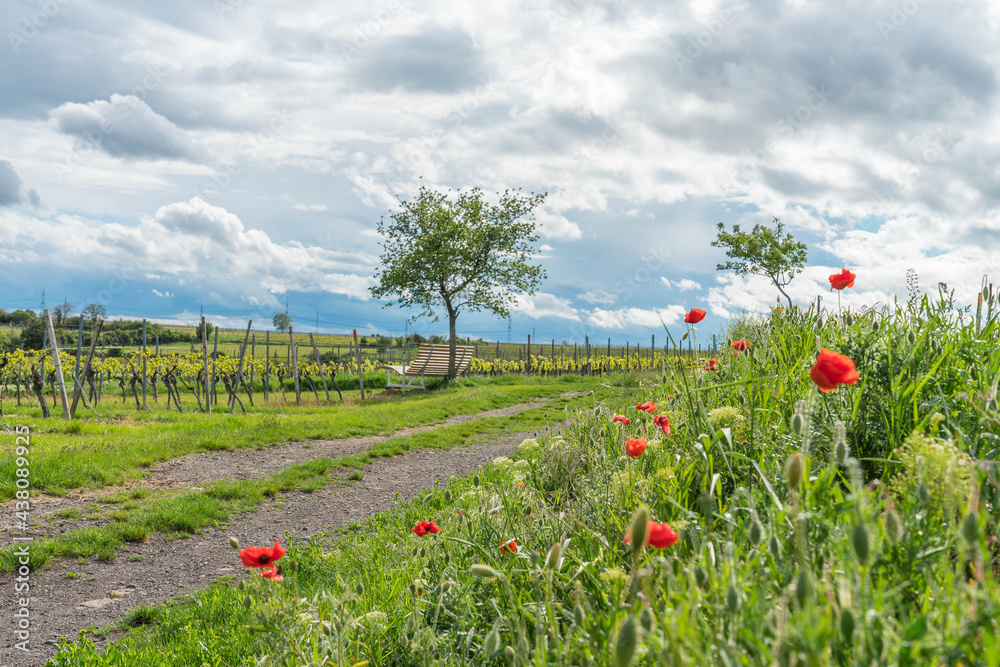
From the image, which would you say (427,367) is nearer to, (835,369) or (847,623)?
(835,369)

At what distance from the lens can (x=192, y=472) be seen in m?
7.27

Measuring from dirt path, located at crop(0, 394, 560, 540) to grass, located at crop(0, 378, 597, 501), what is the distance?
197 mm

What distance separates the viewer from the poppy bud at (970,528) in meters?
0.78

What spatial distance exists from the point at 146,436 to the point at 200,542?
14.3ft

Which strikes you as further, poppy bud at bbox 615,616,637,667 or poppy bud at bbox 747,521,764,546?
poppy bud at bbox 747,521,764,546

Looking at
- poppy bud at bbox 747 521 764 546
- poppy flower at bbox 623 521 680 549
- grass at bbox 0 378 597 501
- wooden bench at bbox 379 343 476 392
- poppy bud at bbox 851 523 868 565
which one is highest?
poppy bud at bbox 851 523 868 565

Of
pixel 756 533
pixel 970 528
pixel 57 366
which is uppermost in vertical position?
pixel 970 528

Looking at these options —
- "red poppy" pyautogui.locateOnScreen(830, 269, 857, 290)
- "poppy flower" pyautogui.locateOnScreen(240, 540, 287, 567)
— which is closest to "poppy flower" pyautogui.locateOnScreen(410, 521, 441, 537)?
"poppy flower" pyautogui.locateOnScreen(240, 540, 287, 567)


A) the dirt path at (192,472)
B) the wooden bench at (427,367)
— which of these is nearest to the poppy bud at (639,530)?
the dirt path at (192,472)

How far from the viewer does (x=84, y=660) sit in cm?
308

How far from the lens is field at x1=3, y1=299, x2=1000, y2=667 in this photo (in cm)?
92

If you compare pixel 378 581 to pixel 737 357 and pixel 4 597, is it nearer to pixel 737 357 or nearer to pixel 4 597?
pixel 737 357

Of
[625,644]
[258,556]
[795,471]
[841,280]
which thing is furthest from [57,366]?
[795,471]

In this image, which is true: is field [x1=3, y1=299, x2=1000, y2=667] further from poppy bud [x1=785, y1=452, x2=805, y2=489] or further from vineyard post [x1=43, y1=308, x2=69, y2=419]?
vineyard post [x1=43, y1=308, x2=69, y2=419]
